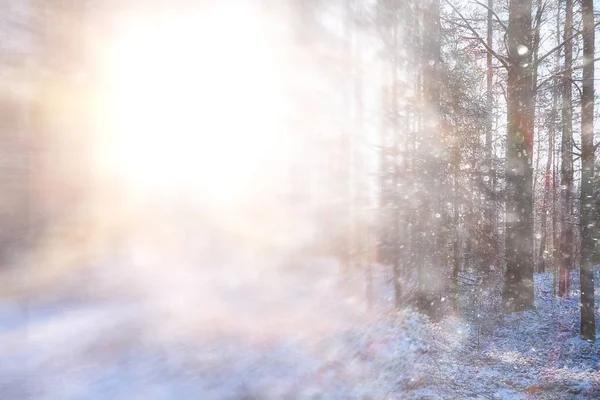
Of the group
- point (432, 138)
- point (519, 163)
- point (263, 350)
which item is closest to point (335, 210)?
point (432, 138)

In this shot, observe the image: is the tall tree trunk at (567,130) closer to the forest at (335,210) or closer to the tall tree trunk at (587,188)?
the forest at (335,210)

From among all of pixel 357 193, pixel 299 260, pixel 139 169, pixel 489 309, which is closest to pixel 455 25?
pixel 357 193

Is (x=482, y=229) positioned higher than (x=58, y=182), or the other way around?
(x=58, y=182)

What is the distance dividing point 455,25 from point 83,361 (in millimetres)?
13577

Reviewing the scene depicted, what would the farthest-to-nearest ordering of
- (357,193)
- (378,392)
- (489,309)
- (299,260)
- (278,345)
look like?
(299,260)
(357,193)
(489,309)
(278,345)
(378,392)

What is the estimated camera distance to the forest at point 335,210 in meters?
7.88

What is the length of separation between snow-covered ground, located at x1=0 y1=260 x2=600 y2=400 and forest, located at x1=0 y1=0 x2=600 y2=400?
62mm

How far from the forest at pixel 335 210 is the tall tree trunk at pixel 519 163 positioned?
50mm

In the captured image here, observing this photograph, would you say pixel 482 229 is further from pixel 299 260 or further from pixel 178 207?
pixel 178 207

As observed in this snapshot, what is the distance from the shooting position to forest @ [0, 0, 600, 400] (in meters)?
7.88

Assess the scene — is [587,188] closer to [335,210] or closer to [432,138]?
[432,138]

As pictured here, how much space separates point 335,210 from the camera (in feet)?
73.5

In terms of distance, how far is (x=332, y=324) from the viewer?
10953 mm

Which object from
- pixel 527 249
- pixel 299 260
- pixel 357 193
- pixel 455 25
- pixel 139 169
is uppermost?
pixel 455 25
